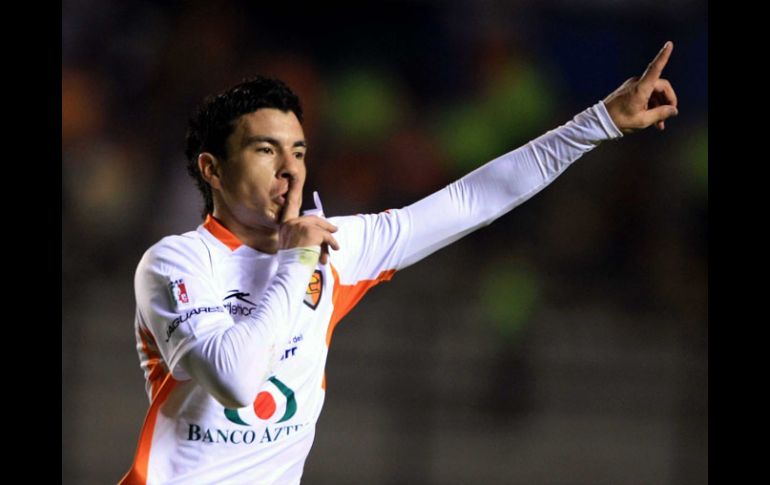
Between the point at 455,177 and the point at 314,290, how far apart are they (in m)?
3.73

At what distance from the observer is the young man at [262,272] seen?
1.98 m

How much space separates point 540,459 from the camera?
5062 millimetres

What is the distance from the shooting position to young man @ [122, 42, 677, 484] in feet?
6.49

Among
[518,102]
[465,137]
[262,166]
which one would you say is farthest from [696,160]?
[262,166]

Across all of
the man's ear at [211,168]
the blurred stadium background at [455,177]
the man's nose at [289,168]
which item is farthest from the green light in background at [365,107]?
the man's nose at [289,168]

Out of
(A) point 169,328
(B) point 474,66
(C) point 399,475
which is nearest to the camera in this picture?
(A) point 169,328

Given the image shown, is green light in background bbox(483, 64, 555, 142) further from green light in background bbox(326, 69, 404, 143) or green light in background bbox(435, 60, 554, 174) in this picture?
green light in background bbox(326, 69, 404, 143)

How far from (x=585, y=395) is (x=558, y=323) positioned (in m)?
0.77

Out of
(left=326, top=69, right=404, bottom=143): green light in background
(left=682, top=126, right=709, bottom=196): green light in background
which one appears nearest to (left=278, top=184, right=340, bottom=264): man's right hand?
(left=326, top=69, right=404, bottom=143): green light in background

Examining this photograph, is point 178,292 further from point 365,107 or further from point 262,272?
point 365,107

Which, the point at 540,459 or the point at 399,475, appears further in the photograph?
the point at 540,459

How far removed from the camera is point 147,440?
2172 millimetres

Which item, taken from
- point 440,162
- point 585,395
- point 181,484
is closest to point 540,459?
point 585,395

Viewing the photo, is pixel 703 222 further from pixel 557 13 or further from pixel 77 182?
pixel 77 182
